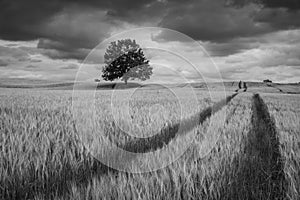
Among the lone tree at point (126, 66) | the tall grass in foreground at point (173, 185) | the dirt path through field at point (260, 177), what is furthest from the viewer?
the lone tree at point (126, 66)

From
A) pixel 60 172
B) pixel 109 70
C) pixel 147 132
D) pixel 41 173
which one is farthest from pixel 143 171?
pixel 109 70

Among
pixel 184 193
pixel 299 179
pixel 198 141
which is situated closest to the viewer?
pixel 184 193

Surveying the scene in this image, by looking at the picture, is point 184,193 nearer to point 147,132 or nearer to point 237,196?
point 237,196

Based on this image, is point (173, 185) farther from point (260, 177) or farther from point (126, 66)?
point (126, 66)

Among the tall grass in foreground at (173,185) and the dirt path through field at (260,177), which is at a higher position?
the tall grass in foreground at (173,185)

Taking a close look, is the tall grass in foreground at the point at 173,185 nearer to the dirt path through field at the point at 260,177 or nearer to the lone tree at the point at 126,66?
the dirt path through field at the point at 260,177

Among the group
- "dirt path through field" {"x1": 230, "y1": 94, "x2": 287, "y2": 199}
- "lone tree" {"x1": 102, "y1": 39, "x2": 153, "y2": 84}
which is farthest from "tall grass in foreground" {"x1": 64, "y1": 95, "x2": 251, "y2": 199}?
"lone tree" {"x1": 102, "y1": 39, "x2": 153, "y2": 84}

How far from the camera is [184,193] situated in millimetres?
2057

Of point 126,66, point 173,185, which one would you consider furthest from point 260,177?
point 126,66

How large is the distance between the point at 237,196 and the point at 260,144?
6.59ft

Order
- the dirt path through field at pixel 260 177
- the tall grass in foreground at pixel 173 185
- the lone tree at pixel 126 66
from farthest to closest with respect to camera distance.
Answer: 1. the lone tree at pixel 126 66
2. the dirt path through field at pixel 260 177
3. the tall grass in foreground at pixel 173 185

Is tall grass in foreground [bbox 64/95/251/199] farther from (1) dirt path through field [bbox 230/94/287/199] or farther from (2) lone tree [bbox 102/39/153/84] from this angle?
(2) lone tree [bbox 102/39/153/84]

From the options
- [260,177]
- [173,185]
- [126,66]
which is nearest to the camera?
[173,185]

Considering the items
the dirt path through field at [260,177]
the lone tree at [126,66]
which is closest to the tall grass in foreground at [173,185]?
the dirt path through field at [260,177]
